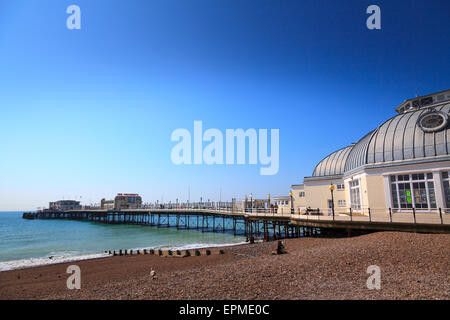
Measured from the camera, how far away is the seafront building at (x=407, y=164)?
16391 mm

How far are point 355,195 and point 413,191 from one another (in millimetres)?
5106

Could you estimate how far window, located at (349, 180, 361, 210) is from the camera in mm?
20981

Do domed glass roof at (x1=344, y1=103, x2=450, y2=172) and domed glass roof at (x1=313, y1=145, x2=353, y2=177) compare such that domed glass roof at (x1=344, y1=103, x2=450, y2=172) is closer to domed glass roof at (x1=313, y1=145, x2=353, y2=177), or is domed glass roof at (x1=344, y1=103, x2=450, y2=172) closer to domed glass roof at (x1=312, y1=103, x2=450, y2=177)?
domed glass roof at (x1=312, y1=103, x2=450, y2=177)

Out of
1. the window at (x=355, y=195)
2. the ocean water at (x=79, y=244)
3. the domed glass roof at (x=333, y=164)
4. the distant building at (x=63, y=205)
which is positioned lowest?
the ocean water at (x=79, y=244)

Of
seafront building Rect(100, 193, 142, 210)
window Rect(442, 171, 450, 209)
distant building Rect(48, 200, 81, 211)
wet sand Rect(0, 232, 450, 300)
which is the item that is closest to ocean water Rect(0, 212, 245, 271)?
wet sand Rect(0, 232, 450, 300)

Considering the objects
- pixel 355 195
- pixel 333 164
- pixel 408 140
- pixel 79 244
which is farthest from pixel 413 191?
pixel 79 244

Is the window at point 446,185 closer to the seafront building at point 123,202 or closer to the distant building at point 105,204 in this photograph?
the seafront building at point 123,202

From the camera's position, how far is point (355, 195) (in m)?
22.0

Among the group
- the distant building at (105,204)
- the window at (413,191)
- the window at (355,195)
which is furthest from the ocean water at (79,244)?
the distant building at (105,204)

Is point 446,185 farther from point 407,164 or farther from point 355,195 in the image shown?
point 355,195
